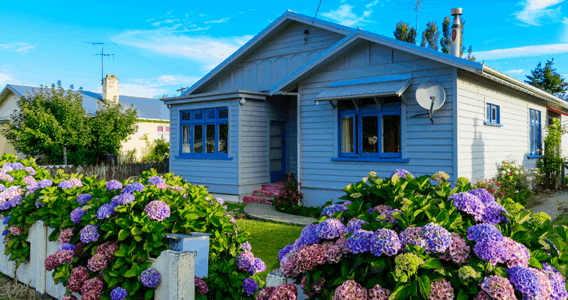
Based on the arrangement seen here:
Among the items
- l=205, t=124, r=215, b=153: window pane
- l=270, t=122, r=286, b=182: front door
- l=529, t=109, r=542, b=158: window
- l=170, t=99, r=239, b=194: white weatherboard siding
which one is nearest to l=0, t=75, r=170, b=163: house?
l=170, t=99, r=239, b=194: white weatherboard siding

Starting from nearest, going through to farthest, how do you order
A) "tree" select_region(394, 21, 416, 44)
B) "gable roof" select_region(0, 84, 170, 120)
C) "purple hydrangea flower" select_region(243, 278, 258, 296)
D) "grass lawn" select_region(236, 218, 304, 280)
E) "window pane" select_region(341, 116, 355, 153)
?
"purple hydrangea flower" select_region(243, 278, 258, 296)
"grass lawn" select_region(236, 218, 304, 280)
"window pane" select_region(341, 116, 355, 153)
"gable roof" select_region(0, 84, 170, 120)
"tree" select_region(394, 21, 416, 44)

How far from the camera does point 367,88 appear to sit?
9859 millimetres

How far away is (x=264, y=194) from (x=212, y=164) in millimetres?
2123

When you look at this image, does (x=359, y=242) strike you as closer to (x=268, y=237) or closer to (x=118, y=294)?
(x=118, y=294)

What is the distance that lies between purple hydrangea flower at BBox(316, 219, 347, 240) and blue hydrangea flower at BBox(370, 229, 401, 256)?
26cm

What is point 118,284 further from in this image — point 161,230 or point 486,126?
point 486,126

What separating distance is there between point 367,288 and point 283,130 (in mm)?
12213

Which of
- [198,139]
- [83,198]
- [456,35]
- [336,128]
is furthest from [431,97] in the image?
[198,139]

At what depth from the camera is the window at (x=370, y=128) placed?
974 cm

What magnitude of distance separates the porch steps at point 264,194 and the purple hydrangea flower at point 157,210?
8.70 meters

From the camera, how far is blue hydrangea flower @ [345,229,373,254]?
204 centimetres

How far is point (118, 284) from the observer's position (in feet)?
11.0

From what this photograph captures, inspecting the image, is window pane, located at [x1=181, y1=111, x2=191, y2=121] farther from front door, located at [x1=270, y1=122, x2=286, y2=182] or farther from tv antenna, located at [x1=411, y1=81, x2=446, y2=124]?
tv antenna, located at [x1=411, y1=81, x2=446, y2=124]

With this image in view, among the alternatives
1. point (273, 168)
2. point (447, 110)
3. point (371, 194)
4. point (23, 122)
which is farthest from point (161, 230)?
point (23, 122)
